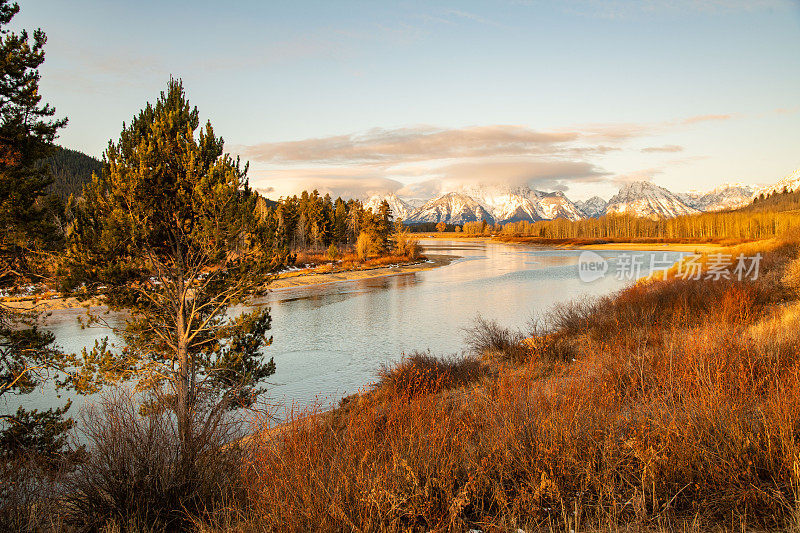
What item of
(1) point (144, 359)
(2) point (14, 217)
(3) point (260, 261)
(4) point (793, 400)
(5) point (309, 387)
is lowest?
(5) point (309, 387)

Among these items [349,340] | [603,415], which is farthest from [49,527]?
[349,340]

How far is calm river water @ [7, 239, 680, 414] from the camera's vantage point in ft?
51.2

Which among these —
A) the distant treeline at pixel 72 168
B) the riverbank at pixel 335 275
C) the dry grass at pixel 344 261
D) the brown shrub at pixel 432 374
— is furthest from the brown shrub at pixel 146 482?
the distant treeline at pixel 72 168

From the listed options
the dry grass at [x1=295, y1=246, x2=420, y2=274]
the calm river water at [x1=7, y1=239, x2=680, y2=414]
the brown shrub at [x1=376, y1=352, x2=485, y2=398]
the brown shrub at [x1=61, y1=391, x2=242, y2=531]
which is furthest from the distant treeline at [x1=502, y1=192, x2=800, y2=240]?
the brown shrub at [x1=61, y1=391, x2=242, y2=531]

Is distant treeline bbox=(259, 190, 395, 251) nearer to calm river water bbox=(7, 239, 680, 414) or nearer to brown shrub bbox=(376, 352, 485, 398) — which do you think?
calm river water bbox=(7, 239, 680, 414)

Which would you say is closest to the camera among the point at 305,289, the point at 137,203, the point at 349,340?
the point at 137,203

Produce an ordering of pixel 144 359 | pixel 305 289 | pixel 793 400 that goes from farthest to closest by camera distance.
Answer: pixel 305 289
pixel 144 359
pixel 793 400

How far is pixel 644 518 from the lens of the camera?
345 centimetres

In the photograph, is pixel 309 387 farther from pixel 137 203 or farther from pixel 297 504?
pixel 297 504

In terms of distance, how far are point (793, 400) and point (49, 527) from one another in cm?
744

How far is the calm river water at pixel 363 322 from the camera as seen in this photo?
15.6 m

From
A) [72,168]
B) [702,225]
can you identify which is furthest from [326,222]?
[702,225]

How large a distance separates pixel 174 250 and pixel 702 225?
159839 mm

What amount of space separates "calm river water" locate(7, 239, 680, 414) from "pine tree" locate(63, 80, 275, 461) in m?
3.16
